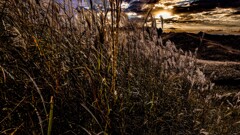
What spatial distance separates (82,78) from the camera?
173cm

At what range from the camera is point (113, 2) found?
4.10 feet

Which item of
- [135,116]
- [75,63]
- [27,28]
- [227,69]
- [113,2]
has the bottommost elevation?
[227,69]

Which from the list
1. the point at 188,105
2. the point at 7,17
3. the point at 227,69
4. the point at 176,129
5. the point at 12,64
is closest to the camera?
the point at 12,64

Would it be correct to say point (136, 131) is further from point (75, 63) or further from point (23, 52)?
point (23, 52)

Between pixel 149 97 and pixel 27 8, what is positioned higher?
pixel 27 8

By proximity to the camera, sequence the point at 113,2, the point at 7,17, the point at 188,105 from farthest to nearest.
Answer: the point at 188,105 → the point at 7,17 → the point at 113,2

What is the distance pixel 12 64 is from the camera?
1515 mm

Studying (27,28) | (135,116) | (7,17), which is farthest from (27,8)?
(135,116)

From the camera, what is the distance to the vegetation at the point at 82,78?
137 centimetres

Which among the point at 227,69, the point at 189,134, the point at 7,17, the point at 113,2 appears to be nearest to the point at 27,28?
the point at 7,17

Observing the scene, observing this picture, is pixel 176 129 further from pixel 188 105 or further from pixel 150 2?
pixel 150 2

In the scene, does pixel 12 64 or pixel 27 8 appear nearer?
pixel 12 64

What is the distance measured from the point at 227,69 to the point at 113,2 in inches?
208

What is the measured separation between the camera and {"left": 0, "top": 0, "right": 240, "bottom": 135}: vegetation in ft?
4.48
